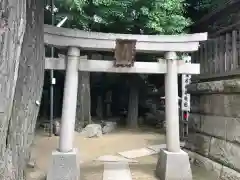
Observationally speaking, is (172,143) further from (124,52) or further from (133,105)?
(133,105)

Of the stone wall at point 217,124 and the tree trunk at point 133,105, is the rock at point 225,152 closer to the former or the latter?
the stone wall at point 217,124

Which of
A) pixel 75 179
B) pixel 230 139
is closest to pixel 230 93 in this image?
pixel 230 139

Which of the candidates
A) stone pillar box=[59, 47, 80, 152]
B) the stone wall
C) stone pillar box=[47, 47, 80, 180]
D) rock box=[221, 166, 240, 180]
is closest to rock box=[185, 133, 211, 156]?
the stone wall

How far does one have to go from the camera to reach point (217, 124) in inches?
236

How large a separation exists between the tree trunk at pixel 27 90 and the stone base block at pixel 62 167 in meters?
0.84

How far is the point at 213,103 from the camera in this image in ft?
20.5

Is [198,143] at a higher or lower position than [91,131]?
higher

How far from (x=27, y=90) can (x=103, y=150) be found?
18.5 feet

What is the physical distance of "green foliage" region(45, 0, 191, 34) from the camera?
10039 millimetres

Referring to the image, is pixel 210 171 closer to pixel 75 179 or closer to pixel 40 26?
pixel 75 179

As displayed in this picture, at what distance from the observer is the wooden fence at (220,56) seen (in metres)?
5.34

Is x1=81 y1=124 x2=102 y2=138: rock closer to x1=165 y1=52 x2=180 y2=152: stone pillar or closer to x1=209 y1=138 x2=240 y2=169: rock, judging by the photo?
x1=165 y1=52 x2=180 y2=152: stone pillar


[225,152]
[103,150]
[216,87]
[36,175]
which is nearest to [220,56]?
[216,87]

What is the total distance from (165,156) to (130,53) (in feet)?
7.50
